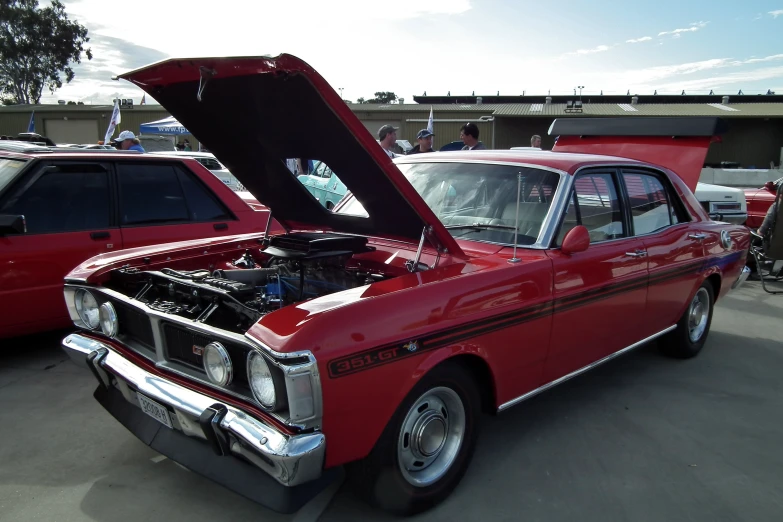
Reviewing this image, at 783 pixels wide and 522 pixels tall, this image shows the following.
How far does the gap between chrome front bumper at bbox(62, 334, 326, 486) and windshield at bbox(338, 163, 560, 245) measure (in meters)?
1.73

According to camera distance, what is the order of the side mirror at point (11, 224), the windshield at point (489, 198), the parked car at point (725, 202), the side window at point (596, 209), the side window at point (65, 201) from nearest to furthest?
the windshield at point (489, 198)
the side window at point (596, 209)
the side mirror at point (11, 224)
the side window at point (65, 201)
the parked car at point (725, 202)

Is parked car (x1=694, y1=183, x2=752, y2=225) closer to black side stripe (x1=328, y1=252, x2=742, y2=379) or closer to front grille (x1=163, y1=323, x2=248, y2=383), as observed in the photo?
black side stripe (x1=328, y1=252, x2=742, y2=379)

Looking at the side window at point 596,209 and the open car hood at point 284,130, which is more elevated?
the open car hood at point 284,130

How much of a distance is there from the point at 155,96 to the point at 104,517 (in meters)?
2.14

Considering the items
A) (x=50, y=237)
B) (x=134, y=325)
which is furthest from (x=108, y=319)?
(x=50, y=237)

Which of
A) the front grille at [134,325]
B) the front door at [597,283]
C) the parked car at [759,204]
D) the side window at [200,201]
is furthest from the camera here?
the parked car at [759,204]

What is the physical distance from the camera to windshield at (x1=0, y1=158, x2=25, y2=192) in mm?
4363

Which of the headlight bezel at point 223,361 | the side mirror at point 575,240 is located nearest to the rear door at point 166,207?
the headlight bezel at point 223,361

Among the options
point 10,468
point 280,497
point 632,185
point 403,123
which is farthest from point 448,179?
point 403,123

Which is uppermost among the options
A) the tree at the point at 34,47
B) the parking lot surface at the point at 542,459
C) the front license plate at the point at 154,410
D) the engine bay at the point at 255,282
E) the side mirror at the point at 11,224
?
the tree at the point at 34,47

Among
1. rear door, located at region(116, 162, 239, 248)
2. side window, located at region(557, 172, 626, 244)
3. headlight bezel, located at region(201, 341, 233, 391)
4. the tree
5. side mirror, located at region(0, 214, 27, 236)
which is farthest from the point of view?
the tree

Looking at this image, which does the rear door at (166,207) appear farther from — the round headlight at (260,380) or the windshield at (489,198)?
the round headlight at (260,380)

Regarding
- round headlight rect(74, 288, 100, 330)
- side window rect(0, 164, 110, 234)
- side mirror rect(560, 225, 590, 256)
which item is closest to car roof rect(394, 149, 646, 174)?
side mirror rect(560, 225, 590, 256)

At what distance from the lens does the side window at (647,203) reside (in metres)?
4.07
